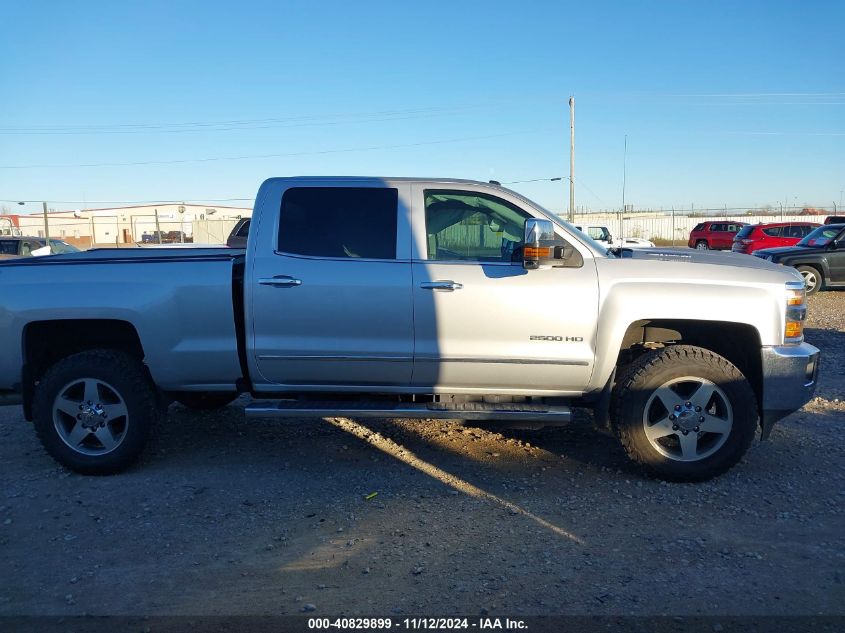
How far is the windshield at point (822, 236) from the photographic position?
1563cm

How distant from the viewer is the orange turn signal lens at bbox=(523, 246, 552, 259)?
14.7 feet

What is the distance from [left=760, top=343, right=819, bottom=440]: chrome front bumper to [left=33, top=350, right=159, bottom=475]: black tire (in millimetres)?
4130

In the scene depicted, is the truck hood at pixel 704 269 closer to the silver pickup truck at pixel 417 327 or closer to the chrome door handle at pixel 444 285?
the silver pickup truck at pixel 417 327

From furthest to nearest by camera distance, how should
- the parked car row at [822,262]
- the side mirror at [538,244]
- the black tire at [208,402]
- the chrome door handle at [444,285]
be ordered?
the parked car row at [822,262] < the black tire at [208,402] < the chrome door handle at [444,285] < the side mirror at [538,244]

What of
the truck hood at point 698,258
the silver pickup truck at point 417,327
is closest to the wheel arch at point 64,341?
the silver pickup truck at point 417,327

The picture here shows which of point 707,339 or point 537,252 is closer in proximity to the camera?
A: point 537,252

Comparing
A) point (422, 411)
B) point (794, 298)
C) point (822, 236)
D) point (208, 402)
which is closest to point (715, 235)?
point (822, 236)

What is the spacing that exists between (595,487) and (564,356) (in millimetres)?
895

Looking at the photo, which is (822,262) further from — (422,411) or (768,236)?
(422,411)

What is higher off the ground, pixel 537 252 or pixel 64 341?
pixel 537 252

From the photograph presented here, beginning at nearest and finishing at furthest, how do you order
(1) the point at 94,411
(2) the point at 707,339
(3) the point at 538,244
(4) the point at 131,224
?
(3) the point at 538,244 → (1) the point at 94,411 → (2) the point at 707,339 → (4) the point at 131,224

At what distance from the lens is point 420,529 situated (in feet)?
13.2

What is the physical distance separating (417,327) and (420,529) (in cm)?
131

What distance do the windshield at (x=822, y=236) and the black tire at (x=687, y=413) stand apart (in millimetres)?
13035
